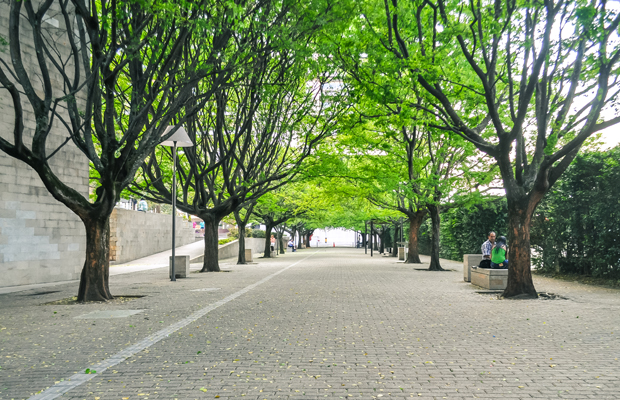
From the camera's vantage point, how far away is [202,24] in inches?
331

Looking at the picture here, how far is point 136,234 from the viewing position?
29547 mm

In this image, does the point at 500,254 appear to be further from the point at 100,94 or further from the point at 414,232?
the point at 414,232

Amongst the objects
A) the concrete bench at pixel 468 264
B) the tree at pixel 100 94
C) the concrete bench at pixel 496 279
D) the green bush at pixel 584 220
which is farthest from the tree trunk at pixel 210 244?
the green bush at pixel 584 220

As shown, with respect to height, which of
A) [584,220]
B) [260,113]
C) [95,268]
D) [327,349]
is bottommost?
[327,349]

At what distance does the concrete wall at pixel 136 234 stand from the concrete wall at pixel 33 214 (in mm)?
9722

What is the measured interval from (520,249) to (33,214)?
14.1 metres

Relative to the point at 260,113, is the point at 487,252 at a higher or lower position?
lower

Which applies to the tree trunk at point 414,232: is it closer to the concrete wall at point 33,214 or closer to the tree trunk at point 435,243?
the tree trunk at point 435,243

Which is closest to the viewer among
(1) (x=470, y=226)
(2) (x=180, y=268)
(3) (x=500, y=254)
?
(3) (x=500, y=254)

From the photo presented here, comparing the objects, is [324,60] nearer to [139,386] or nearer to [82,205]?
[82,205]

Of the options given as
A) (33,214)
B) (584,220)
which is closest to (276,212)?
(33,214)

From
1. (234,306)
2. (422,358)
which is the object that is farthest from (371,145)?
(422,358)

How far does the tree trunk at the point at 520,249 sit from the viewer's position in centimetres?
1081

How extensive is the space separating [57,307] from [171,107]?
490 centimetres
